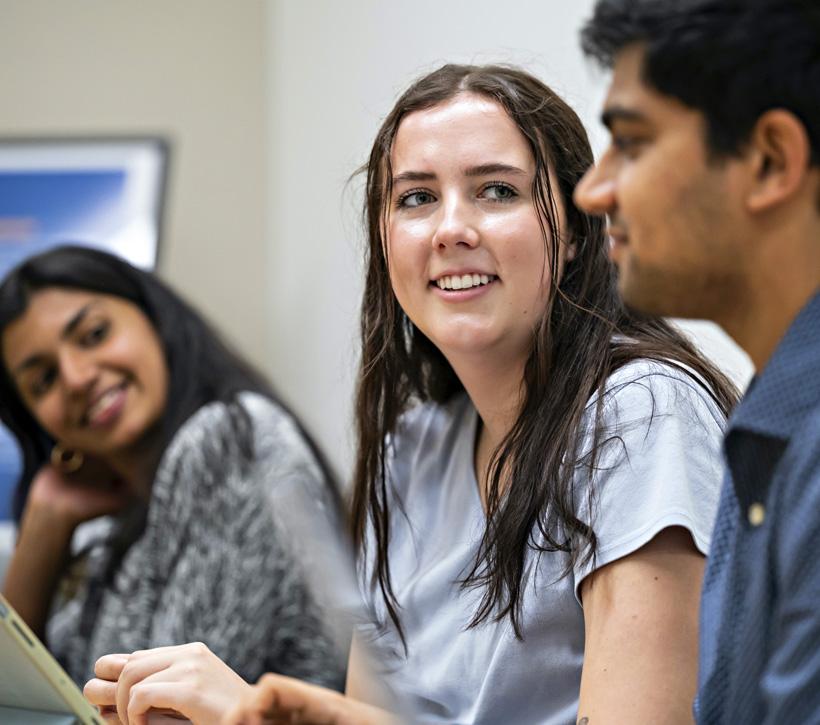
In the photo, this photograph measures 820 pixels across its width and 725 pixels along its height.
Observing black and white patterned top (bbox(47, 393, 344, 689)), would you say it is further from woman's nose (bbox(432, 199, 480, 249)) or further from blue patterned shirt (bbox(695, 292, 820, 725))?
blue patterned shirt (bbox(695, 292, 820, 725))

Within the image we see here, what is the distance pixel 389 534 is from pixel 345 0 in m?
1.75

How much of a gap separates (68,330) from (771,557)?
5.14 ft

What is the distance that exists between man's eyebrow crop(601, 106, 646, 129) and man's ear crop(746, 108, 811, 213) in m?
0.07

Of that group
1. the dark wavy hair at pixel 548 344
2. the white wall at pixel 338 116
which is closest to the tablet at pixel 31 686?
the dark wavy hair at pixel 548 344

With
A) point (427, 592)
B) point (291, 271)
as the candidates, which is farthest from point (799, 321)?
point (291, 271)

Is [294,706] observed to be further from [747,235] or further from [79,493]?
[79,493]

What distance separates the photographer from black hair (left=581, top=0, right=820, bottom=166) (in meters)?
0.70

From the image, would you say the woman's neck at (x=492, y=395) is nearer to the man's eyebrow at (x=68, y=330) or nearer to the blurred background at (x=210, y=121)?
the man's eyebrow at (x=68, y=330)

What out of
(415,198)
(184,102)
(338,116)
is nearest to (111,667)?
(415,198)

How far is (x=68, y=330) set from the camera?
2072mm

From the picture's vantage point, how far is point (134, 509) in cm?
206

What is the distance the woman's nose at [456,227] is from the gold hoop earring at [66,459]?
130 centimetres

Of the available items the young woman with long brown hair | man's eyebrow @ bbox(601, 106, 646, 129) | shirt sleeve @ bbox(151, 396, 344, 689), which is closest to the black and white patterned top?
shirt sleeve @ bbox(151, 396, 344, 689)

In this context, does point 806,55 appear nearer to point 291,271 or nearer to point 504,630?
point 504,630
